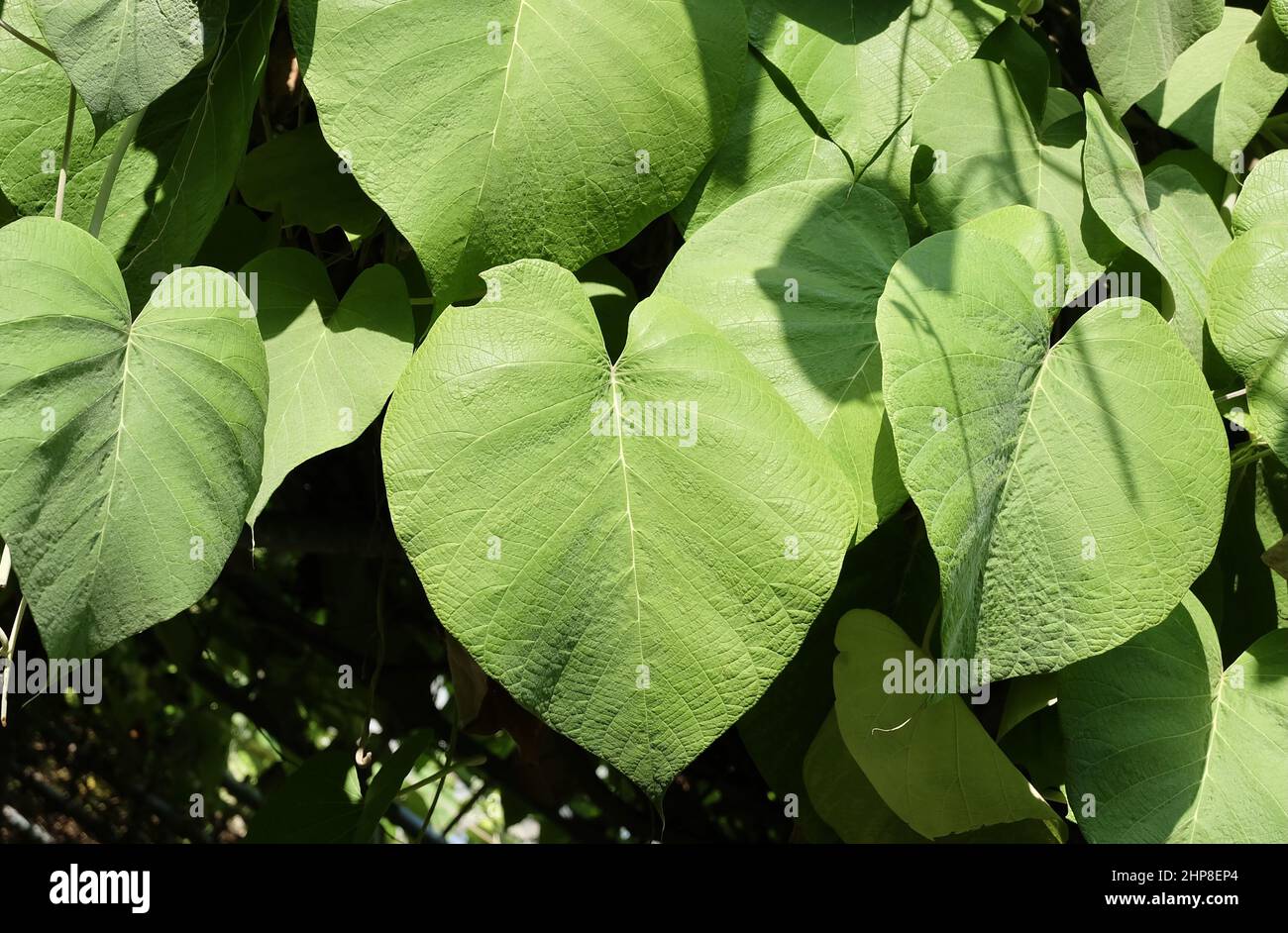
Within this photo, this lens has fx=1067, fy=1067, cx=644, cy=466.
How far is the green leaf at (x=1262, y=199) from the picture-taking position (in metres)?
0.85

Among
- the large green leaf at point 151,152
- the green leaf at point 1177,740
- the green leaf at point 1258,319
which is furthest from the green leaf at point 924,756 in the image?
the large green leaf at point 151,152

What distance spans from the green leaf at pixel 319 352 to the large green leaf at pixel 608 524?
86 millimetres

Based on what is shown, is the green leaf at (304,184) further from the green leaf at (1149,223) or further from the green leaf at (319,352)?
the green leaf at (1149,223)

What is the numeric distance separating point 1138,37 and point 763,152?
0.29 m

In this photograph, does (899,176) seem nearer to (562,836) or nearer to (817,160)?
(817,160)

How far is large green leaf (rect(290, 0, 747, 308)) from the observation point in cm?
71

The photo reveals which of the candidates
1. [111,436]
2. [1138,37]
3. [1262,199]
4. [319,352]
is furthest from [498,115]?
[1262,199]

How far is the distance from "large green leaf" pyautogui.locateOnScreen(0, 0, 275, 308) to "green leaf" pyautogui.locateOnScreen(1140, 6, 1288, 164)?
2.51 feet

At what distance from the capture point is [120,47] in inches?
26.9

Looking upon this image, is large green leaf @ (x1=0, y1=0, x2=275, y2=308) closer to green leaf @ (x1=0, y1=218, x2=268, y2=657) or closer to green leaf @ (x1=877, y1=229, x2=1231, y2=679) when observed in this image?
green leaf @ (x1=0, y1=218, x2=268, y2=657)

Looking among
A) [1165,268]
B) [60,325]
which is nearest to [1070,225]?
[1165,268]

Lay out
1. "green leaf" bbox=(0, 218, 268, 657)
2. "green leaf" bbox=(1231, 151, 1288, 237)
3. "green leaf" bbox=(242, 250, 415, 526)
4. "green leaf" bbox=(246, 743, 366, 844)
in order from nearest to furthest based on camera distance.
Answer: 1. "green leaf" bbox=(0, 218, 268, 657)
2. "green leaf" bbox=(242, 250, 415, 526)
3. "green leaf" bbox=(1231, 151, 1288, 237)
4. "green leaf" bbox=(246, 743, 366, 844)

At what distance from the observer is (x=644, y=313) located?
0.73 meters

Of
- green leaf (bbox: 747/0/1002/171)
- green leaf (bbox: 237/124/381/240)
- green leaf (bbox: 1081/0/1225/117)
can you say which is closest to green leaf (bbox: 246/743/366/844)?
green leaf (bbox: 237/124/381/240)
